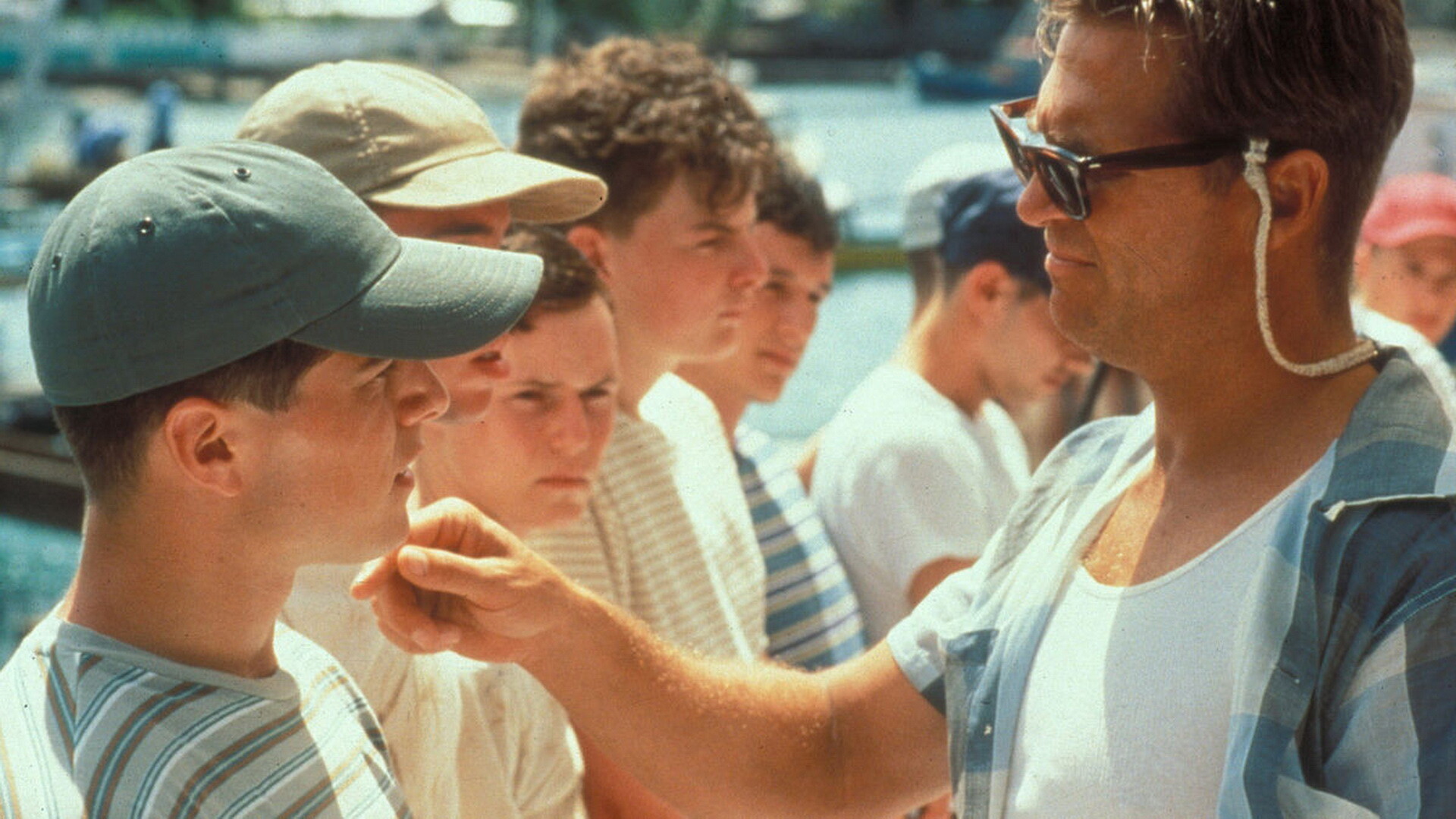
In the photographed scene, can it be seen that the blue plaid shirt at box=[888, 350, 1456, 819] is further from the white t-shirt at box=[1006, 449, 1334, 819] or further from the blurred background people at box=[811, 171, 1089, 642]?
the blurred background people at box=[811, 171, 1089, 642]

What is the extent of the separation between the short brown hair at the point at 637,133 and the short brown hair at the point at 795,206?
19.1 inches

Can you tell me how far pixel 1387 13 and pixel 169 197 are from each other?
4.21 feet

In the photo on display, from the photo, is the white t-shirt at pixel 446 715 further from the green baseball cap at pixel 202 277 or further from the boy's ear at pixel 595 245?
the boy's ear at pixel 595 245

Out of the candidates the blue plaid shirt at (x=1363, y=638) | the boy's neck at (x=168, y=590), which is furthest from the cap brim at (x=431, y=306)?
the blue plaid shirt at (x=1363, y=638)

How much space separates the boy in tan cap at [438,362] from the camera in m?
1.95

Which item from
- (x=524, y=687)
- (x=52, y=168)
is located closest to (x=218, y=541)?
(x=524, y=687)

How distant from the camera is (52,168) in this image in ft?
41.4

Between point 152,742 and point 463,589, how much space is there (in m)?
0.42

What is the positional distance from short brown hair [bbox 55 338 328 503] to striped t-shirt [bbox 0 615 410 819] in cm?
16

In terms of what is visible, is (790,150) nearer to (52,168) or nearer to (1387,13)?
(1387,13)

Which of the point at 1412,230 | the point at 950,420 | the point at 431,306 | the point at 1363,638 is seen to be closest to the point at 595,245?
the point at 950,420

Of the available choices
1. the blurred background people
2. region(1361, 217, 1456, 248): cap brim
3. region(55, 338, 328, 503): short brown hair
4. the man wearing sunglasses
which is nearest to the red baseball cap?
region(1361, 217, 1456, 248): cap brim

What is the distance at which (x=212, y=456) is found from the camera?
154 centimetres

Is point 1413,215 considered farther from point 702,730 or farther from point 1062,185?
point 702,730
